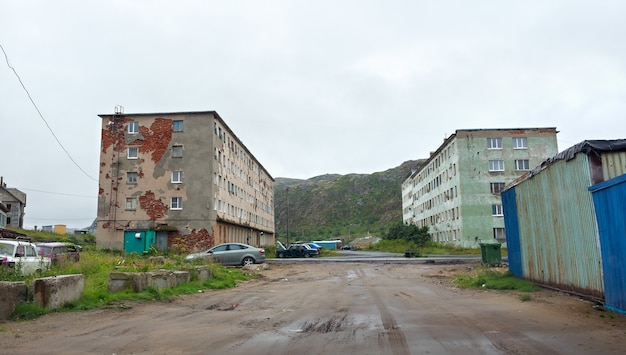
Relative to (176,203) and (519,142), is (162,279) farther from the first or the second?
(519,142)

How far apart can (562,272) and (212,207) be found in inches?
1326

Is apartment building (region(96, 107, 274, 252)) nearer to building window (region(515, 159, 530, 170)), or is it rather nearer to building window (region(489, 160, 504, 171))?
building window (region(489, 160, 504, 171))

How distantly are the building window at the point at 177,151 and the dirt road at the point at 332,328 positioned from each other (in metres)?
32.4

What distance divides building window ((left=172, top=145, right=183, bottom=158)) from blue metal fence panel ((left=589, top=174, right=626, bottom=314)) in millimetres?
37383

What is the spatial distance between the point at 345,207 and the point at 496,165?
90684mm

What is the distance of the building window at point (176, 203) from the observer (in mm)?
41844

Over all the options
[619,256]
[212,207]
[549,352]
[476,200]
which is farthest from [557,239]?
[476,200]

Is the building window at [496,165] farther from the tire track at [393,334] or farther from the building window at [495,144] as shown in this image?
the tire track at [393,334]

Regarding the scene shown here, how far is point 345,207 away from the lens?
141750 millimetres

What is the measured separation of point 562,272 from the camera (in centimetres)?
1200

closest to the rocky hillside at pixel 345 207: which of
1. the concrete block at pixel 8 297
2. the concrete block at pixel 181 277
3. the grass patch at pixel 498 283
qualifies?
the grass patch at pixel 498 283

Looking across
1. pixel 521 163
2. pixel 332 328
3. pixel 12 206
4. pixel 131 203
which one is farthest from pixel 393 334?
pixel 12 206

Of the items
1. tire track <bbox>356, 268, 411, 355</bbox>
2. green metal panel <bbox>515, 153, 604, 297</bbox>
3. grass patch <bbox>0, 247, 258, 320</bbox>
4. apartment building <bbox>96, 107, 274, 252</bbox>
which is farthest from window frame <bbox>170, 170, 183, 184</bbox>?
tire track <bbox>356, 268, 411, 355</bbox>

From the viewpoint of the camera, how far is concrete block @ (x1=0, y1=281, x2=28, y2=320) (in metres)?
8.26
